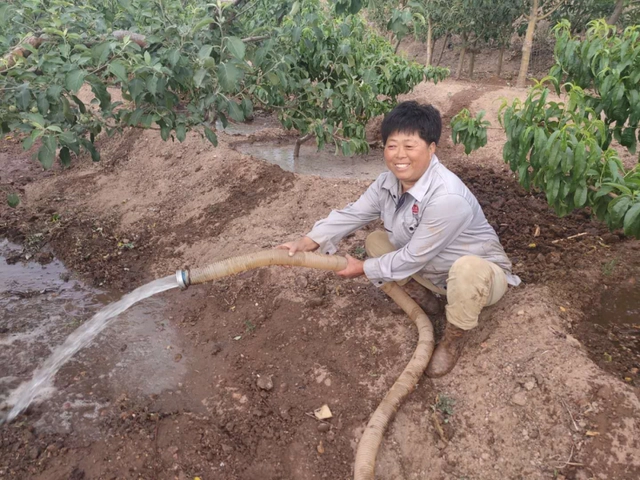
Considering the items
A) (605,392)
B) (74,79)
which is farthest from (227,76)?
(605,392)

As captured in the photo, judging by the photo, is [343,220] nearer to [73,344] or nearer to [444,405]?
[444,405]

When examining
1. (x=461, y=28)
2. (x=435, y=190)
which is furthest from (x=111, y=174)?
(x=461, y=28)

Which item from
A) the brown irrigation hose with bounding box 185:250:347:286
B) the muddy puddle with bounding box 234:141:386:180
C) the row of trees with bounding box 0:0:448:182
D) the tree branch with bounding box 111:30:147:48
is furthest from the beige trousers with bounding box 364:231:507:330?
the muddy puddle with bounding box 234:141:386:180

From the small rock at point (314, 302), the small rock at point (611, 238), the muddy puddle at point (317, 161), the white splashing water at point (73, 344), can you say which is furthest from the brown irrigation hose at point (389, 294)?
the muddy puddle at point (317, 161)

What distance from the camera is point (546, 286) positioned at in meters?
2.76

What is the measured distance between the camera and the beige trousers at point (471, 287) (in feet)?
7.54

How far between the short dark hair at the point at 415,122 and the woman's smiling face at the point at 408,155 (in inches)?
1.0

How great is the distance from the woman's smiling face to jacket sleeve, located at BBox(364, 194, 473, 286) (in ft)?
0.64

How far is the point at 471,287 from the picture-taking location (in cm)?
230

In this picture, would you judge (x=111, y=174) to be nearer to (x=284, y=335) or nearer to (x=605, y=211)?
(x=284, y=335)

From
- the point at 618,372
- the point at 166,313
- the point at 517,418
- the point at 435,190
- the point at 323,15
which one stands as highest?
the point at 323,15

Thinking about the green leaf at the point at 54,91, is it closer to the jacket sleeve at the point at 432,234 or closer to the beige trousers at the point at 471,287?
the jacket sleeve at the point at 432,234

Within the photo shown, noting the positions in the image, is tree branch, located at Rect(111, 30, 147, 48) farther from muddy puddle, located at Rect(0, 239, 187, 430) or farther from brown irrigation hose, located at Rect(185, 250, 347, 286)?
muddy puddle, located at Rect(0, 239, 187, 430)

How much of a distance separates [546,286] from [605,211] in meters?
0.60
